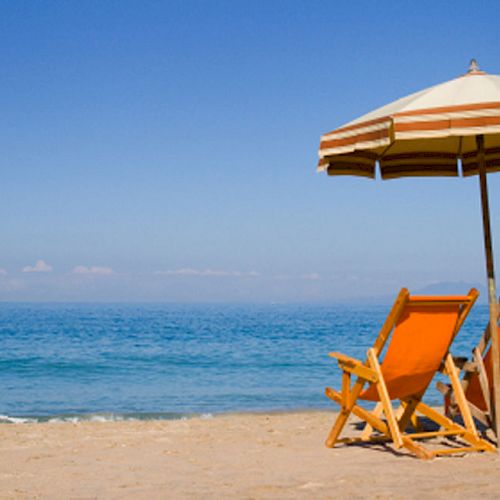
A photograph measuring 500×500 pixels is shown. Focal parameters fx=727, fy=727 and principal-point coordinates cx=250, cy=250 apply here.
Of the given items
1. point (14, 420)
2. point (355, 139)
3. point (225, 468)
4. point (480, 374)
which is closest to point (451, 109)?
point (355, 139)

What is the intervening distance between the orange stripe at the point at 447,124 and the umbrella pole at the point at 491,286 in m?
0.97

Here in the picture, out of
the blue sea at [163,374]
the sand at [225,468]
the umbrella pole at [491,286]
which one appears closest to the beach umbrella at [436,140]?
the umbrella pole at [491,286]

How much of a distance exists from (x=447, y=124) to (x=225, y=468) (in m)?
2.55

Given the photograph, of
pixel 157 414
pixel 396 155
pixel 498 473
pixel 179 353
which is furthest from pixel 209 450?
pixel 179 353

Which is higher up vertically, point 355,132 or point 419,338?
point 355,132

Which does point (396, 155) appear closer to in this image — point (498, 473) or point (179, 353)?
point (498, 473)

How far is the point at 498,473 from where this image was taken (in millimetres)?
4297

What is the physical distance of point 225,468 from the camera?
185 inches

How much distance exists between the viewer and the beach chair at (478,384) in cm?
512

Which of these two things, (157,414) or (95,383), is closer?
(157,414)

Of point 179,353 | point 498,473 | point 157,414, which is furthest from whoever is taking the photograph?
point 179,353

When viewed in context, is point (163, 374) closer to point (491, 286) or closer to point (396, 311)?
point (491, 286)

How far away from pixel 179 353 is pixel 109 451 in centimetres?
1701

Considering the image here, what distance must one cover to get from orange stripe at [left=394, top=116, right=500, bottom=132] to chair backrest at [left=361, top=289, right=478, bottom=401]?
105cm
